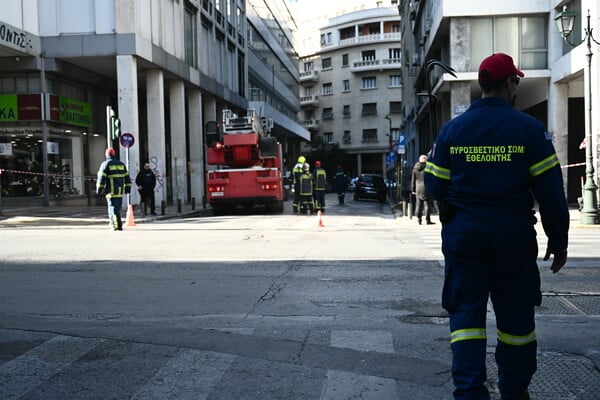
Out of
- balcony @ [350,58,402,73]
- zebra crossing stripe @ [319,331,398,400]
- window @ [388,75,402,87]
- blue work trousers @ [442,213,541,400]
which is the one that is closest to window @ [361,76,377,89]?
balcony @ [350,58,402,73]

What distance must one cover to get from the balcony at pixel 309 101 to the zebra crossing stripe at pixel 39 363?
265 feet

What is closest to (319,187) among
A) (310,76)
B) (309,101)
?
(309,101)

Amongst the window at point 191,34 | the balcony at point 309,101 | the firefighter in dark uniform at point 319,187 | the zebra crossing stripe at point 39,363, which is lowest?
the zebra crossing stripe at point 39,363

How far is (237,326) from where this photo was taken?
597 cm

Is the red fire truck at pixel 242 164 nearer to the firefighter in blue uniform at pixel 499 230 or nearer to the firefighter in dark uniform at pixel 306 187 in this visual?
the firefighter in dark uniform at pixel 306 187

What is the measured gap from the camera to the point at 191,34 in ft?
116

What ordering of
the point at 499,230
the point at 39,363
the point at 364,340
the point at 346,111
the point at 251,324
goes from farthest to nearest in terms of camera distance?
the point at 346,111, the point at 251,324, the point at 364,340, the point at 39,363, the point at 499,230

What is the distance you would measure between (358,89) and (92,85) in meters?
53.6

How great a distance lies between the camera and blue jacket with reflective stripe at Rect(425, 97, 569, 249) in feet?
11.4

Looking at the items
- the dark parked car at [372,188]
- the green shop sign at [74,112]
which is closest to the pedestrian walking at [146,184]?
the green shop sign at [74,112]

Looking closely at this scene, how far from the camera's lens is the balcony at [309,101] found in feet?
279

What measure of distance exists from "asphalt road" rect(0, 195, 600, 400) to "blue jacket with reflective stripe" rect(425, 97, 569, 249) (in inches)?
48.9

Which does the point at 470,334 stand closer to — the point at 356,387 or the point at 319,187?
the point at 356,387

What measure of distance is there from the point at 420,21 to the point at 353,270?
33744 millimetres
